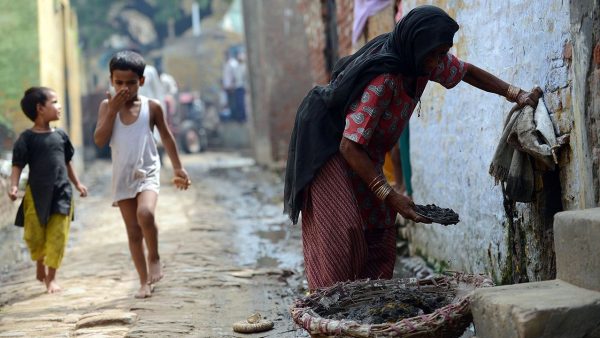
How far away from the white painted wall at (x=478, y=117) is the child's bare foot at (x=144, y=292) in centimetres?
192

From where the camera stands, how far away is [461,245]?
5.30m

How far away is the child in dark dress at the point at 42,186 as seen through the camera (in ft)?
20.1

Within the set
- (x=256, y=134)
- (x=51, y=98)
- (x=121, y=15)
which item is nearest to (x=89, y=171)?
(x=256, y=134)

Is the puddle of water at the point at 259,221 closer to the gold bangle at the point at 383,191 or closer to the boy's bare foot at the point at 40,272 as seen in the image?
the boy's bare foot at the point at 40,272

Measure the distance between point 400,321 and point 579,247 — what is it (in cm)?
69

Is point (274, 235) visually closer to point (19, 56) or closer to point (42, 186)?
point (42, 186)

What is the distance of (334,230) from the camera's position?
3762 millimetres

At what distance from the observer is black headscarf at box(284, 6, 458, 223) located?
3.48 m

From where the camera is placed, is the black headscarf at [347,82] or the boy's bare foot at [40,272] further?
the boy's bare foot at [40,272]

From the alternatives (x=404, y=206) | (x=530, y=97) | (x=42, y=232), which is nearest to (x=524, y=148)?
(x=530, y=97)

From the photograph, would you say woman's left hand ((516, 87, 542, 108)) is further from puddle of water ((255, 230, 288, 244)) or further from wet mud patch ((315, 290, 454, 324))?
puddle of water ((255, 230, 288, 244))

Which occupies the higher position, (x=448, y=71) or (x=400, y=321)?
(x=448, y=71)

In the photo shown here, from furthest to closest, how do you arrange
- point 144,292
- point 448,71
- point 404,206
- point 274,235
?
point 274,235 < point 144,292 < point 448,71 < point 404,206

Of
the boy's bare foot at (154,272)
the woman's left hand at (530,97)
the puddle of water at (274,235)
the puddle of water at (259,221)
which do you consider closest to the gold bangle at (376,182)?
the woman's left hand at (530,97)
